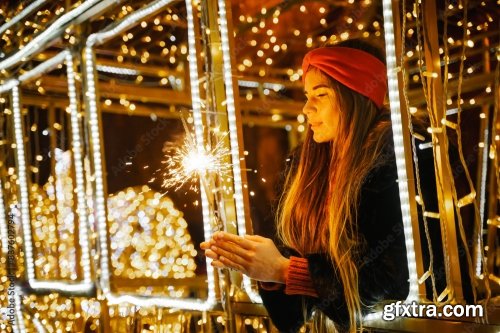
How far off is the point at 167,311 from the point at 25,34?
2.20 meters

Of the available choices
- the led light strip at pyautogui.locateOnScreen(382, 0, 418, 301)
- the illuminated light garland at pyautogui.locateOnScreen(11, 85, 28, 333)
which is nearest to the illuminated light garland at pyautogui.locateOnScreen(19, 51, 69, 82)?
the illuminated light garland at pyautogui.locateOnScreen(11, 85, 28, 333)

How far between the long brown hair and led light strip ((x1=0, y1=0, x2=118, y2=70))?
1.68 m

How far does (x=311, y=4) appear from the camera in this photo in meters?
4.64

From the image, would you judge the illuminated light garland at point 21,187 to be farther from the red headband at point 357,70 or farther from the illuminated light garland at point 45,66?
the red headband at point 357,70

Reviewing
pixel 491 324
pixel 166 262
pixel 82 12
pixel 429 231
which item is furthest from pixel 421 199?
pixel 166 262

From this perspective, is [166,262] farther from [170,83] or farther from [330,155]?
[330,155]

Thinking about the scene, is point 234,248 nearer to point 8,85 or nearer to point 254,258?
point 254,258

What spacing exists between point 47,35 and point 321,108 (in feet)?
7.62

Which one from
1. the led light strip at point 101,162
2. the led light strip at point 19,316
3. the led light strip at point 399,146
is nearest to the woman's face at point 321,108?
the led light strip at point 399,146

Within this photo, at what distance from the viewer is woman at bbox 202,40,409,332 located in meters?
2.06

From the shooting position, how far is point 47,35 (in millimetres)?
3971

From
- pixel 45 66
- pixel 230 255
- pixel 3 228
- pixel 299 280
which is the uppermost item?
pixel 45 66

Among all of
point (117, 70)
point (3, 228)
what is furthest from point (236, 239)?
point (117, 70)

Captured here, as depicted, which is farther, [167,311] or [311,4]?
[311,4]
